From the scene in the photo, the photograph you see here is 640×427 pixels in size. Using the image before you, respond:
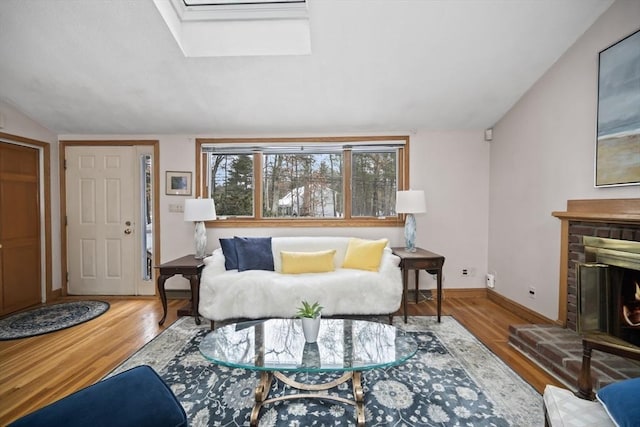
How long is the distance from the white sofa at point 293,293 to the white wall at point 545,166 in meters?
1.45

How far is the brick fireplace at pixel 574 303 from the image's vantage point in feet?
6.55

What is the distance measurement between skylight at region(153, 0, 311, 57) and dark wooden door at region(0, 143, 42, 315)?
2622 millimetres

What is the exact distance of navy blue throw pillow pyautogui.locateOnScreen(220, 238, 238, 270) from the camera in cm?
339

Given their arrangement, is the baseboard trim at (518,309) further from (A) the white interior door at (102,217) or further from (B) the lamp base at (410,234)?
(A) the white interior door at (102,217)

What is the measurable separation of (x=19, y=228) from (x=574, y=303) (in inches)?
230

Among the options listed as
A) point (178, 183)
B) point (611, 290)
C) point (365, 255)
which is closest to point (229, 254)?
point (178, 183)

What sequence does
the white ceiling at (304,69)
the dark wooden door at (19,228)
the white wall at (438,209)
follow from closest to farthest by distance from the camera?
1. the white ceiling at (304,69)
2. the dark wooden door at (19,228)
3. the white wall at (438,209)

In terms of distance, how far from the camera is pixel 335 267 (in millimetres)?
3547

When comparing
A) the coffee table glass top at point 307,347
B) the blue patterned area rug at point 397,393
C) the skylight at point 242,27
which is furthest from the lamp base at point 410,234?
the skylight at point 242,27

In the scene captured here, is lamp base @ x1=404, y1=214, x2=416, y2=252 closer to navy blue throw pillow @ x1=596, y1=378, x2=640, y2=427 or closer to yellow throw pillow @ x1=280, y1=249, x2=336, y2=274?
yellow throw pillow @ x1=280, y1=249, x2=336, y2=274

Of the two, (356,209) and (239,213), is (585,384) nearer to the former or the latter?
(356,209)

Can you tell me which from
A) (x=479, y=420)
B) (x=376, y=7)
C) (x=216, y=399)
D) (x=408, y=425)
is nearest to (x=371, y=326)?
(x=408, y=425)

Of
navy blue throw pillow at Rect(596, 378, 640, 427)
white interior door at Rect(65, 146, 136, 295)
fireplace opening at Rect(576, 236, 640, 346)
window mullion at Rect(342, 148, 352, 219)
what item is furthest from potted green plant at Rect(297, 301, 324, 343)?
white interior door at Rect(65, 146, 136, 295)

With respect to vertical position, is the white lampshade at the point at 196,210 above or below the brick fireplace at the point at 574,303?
above
